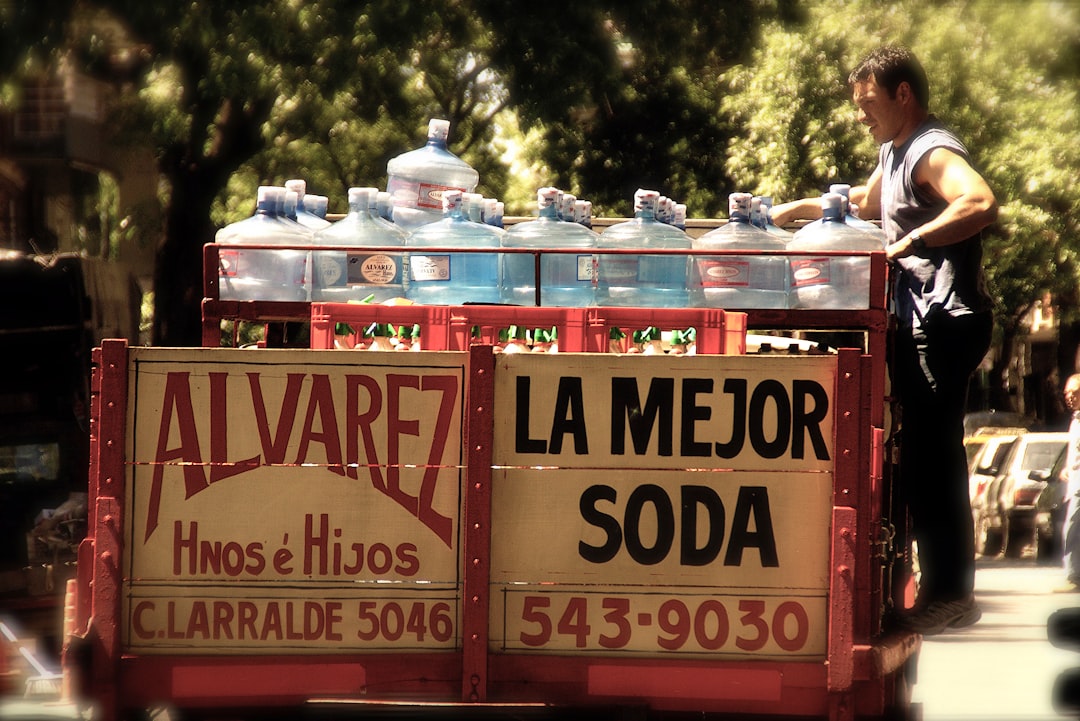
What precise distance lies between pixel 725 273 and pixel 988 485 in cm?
1840

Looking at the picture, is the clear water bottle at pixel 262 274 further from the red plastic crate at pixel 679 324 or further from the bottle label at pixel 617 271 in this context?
the red plastic crate at pixel 679 324

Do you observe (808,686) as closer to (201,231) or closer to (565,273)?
(565,273)

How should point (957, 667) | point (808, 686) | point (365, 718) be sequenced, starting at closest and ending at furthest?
point (808, 686) → point (365, 718) → point (957, 667)

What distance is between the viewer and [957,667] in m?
11.1

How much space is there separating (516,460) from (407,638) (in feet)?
1.95

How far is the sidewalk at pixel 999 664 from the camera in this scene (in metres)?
9.13

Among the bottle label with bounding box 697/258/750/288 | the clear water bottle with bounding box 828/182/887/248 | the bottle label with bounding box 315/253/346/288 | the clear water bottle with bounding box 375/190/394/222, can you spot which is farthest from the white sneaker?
the clear water bottle with bounding box 375/190/394/222

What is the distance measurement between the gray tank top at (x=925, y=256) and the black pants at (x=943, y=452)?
2.8 inches

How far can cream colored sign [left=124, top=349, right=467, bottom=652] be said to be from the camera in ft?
15.2

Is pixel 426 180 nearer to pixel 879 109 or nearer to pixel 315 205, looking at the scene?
pixel 315 205

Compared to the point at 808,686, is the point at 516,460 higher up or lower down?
higher up

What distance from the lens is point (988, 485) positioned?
23016 millimetres

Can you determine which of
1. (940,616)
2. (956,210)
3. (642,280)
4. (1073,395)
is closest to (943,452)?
(940,616)

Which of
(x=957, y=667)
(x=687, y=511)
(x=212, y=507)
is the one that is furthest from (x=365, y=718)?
(x=957, y=667)
